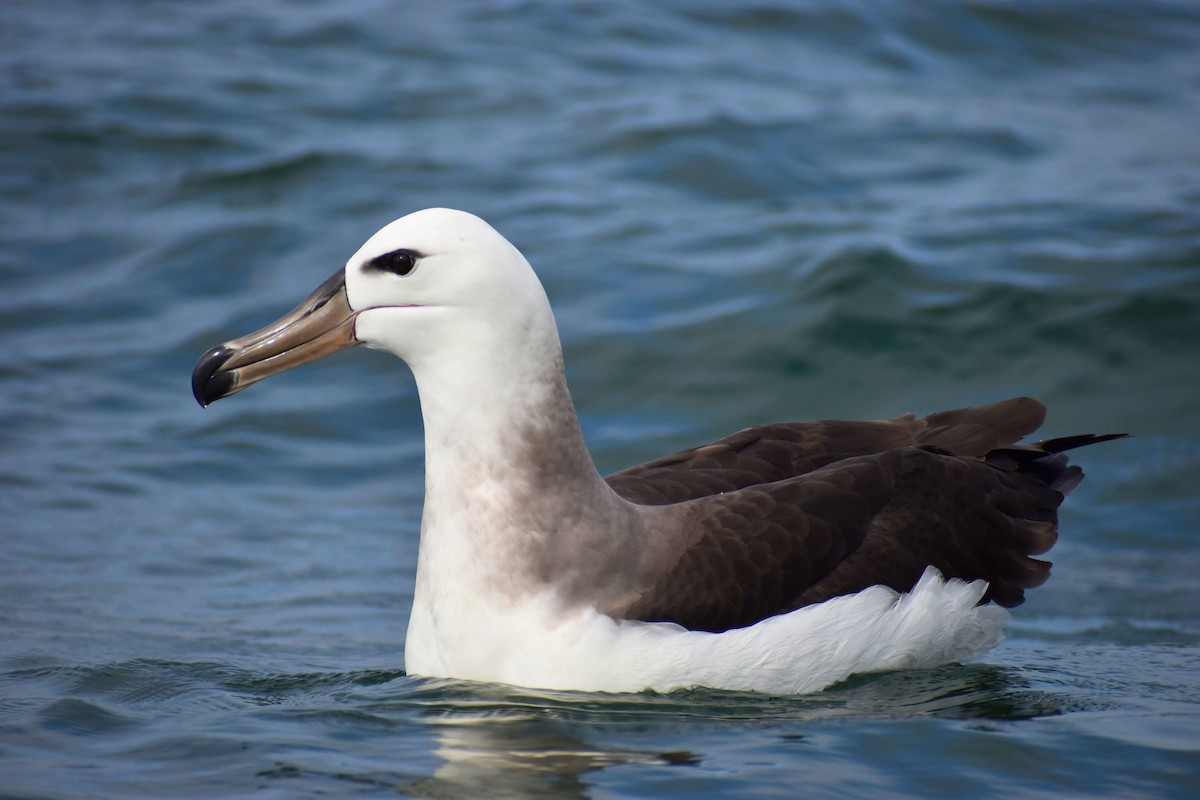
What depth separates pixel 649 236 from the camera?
13531 millimetres

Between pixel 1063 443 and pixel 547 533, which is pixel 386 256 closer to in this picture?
pixel 547 533

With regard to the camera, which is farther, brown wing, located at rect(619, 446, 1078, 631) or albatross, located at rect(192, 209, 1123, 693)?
brown wing, located at rect(619, 446, 1078, 631)

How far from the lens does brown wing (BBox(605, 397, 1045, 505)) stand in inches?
266

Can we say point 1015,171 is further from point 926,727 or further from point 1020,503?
point 926,727

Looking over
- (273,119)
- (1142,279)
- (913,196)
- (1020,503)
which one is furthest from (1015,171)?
Answer: (1020,503)

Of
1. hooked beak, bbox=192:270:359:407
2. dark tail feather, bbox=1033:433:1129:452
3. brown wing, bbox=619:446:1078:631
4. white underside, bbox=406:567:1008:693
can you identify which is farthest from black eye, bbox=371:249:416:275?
dark tail feather, bbox=1033:433:1129:452

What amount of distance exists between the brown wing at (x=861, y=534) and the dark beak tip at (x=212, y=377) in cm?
179

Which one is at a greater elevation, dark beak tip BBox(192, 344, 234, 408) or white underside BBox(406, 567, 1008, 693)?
dark beak tip BBox(192, 344, 234, 408)

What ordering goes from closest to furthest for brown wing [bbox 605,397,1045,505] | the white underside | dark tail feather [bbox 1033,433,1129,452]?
the white underside, brown wing [bbox 605,397,1045,505], dark tail feather [bbox 1033,433,1129,452]

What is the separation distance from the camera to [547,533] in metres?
5.91

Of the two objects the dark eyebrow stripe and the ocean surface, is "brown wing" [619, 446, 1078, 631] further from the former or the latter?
the dark eyebrow stripe

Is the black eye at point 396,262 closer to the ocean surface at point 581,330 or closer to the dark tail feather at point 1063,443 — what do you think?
the ocean surface at point 581,330

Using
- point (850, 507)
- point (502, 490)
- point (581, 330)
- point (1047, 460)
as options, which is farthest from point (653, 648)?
point (581, 330)

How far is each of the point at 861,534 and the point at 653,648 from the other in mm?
1143
